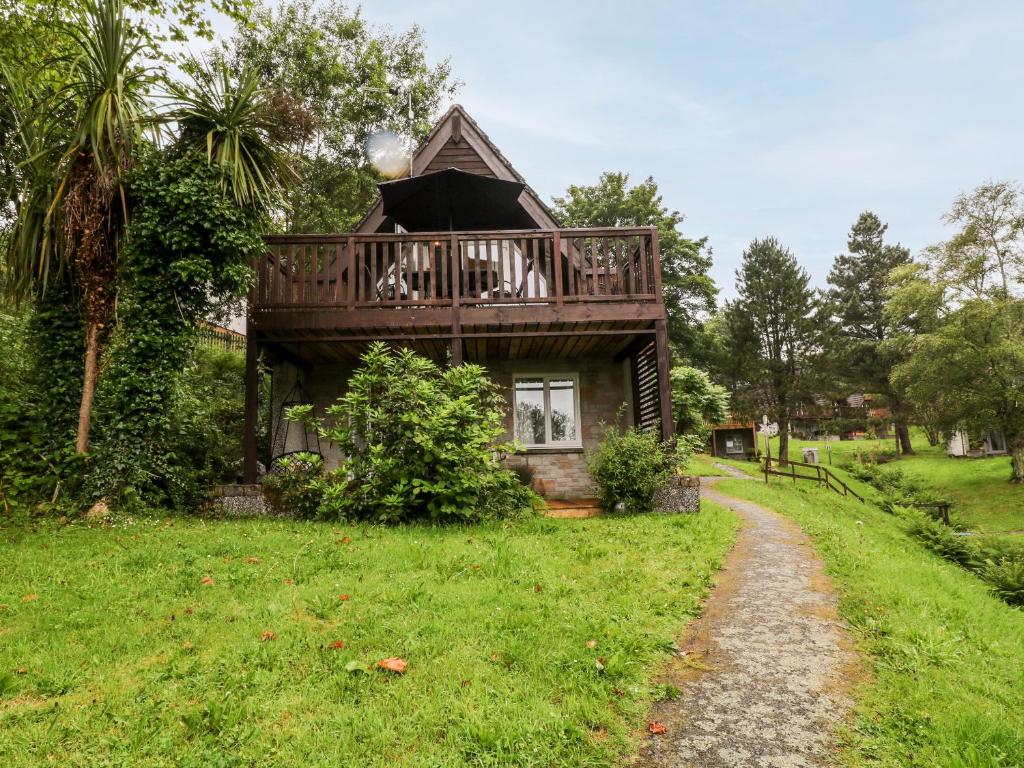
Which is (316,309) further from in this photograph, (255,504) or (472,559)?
(472,559)

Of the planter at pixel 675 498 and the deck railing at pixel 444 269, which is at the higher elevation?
the deck railing at pixel 444 269

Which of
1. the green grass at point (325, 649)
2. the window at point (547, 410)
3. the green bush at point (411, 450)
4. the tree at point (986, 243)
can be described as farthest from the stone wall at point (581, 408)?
the tree at point (986, 243)

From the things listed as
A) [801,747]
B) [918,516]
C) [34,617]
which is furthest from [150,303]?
[918,516]

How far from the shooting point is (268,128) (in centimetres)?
828

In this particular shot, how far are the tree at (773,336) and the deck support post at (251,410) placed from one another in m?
28.8

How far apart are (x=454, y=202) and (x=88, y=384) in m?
6.35

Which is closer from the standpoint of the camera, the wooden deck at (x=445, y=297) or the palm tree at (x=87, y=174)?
the palm tree at (x=87, y=174)

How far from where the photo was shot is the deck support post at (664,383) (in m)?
Result: 8.67

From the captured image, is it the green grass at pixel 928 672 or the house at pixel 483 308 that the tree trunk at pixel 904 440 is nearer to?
the house at pixel 483 308

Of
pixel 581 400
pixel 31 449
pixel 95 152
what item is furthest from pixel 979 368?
pixel 31 449

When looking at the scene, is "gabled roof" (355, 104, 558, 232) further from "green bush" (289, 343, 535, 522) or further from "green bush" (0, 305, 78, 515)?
"green bush" (0, 305, 78, 515)

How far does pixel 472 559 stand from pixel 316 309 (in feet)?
17.5

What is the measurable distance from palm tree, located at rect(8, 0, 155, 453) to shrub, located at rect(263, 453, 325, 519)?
240 cm

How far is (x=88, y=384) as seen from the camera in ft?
24.0
